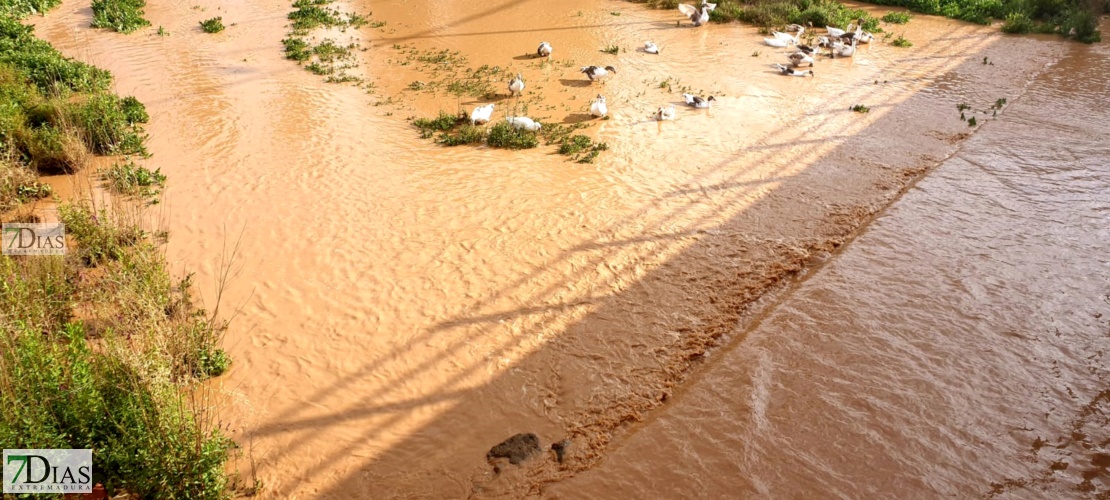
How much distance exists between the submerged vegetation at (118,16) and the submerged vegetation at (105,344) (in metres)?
6.95

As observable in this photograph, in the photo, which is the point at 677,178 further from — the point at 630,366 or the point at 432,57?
the point at 432,57

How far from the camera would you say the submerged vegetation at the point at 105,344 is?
3779 millimetres

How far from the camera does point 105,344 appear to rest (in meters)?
4.32

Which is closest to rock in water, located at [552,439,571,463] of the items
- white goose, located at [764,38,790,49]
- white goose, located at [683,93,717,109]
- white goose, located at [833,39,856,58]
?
white goose, located at [683,93,717,109]

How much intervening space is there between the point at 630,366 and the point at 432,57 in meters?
9.42

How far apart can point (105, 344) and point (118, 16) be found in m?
14.1

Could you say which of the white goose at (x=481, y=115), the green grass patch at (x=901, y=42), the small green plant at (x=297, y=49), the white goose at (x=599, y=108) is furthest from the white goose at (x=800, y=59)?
the small green plant at (x=297, y=49)

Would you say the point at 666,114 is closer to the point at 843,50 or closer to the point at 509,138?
the point at 509,138

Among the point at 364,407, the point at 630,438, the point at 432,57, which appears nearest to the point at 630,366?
the point at 630,438

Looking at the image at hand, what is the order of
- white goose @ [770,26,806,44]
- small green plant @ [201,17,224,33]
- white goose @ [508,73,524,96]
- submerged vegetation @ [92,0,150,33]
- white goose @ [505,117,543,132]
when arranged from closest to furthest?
white goose @ [505,117,543,132] → white goose @ [508,73,524,96] → white goose @ [770,26,806,44] → small green plant @ [201,17,224,33] → submerged vegetation @ [92,0,150,33]

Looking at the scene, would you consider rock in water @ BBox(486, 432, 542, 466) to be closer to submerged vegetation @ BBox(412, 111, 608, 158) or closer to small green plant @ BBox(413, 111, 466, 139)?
submerged vegetation @ BBox(412, 111, 608, 158)

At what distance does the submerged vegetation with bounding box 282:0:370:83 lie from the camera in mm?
12289

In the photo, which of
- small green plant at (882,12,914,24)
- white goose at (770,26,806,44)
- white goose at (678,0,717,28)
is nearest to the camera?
white goose at (770,26,806,44)

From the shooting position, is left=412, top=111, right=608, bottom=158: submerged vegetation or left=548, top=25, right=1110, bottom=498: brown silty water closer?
left=548, top=25, right=1110, bottom=498: brown silty water
